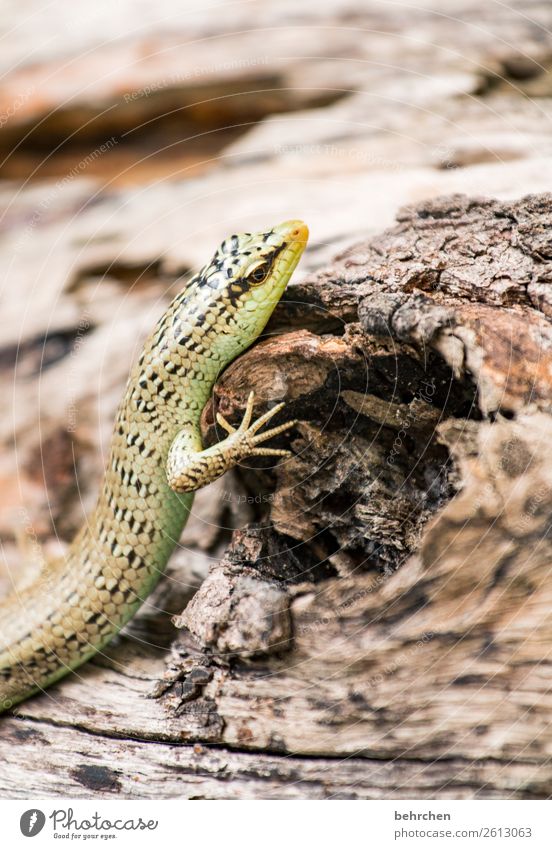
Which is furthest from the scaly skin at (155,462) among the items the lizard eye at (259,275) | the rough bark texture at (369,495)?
the rough bark texture at (369,495)

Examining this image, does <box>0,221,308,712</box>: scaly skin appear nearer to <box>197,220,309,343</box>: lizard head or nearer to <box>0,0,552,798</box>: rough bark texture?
<box>197,220,309,343</box>: lizard head

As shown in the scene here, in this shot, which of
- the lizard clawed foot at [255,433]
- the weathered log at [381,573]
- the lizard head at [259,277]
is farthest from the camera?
the lizard head at [259,277]

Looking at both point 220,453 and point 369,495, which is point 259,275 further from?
point 369,495

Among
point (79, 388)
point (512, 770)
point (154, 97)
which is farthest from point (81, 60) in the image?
point (512, 770)

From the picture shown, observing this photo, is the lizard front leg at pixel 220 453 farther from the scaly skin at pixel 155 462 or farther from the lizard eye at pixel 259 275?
the lizard eye at pixel 259 275
